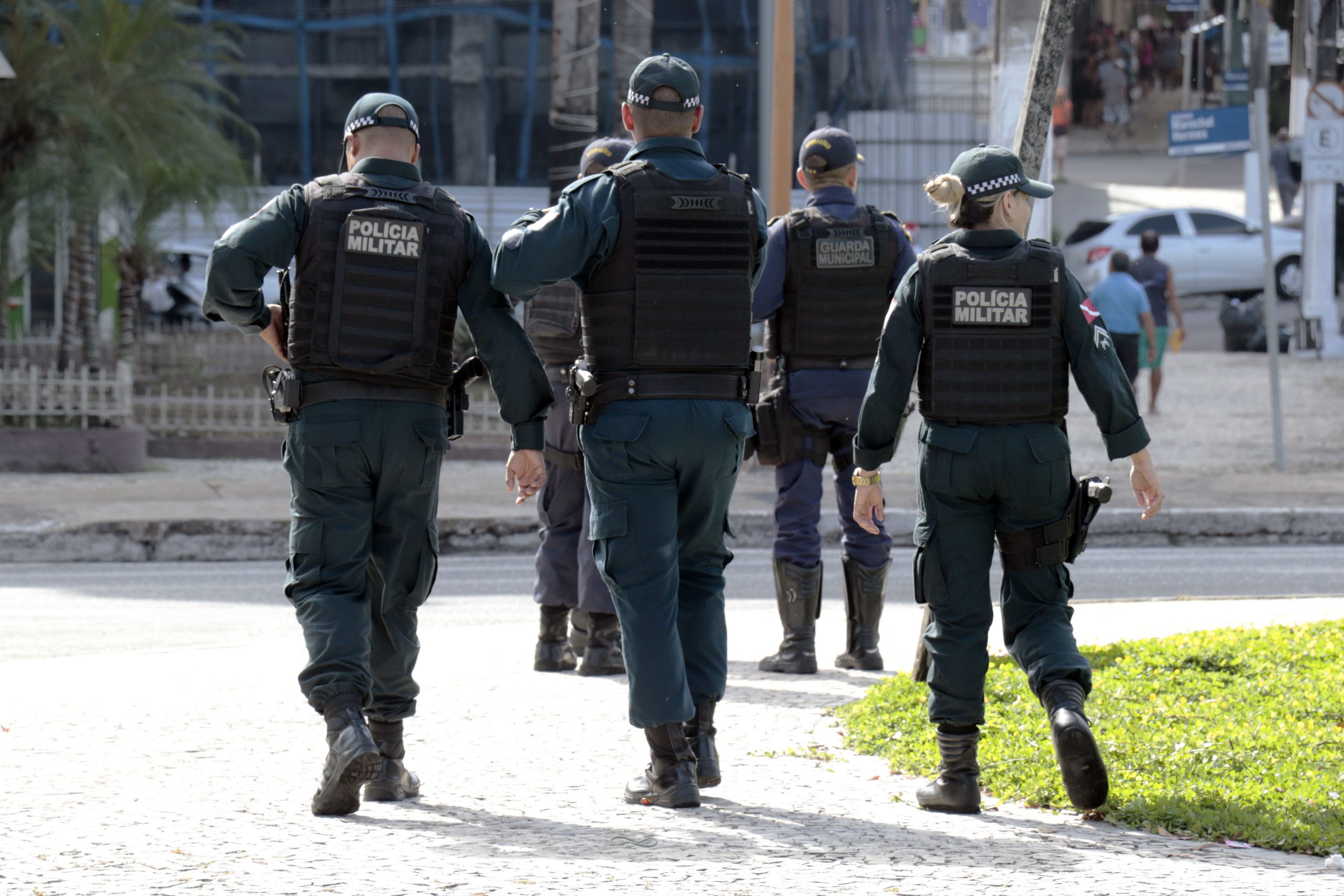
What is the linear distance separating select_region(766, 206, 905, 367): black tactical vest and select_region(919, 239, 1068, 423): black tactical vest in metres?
2.07

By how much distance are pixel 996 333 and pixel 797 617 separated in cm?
240

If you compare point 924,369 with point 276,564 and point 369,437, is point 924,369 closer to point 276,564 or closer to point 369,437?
point 369,437

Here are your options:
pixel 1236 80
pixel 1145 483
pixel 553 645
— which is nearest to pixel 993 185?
pixel 1145 483

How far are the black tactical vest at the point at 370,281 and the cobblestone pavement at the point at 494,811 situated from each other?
3.95 feet

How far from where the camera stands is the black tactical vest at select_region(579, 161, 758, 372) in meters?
4.72

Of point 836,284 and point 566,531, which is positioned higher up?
point 836,284

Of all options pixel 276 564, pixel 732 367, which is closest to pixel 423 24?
pixel 276 564

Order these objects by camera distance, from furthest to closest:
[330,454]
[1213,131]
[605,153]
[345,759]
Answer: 1. [1213,131]
2. [605,153]
3. [330,454]
4. [345,759]

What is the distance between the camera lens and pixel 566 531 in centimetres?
684

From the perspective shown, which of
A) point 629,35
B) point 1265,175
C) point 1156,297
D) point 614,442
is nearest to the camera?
point 614,442

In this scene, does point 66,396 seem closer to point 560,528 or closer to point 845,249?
point 560,528

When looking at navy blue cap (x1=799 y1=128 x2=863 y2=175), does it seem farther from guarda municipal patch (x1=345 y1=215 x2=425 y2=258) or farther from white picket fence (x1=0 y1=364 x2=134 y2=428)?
white picket fence (x1=0 y1=364 x2=134 y2=428)

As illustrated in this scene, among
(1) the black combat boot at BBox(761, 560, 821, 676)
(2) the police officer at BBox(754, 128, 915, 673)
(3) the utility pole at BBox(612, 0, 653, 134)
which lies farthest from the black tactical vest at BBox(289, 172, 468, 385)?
(3) the utility pole at BBox(612, 0, 653, 134)

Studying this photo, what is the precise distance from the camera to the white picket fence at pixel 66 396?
13.9m
